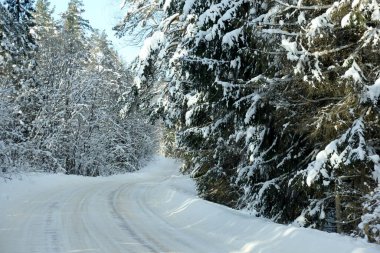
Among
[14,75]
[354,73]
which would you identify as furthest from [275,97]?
[14,75]

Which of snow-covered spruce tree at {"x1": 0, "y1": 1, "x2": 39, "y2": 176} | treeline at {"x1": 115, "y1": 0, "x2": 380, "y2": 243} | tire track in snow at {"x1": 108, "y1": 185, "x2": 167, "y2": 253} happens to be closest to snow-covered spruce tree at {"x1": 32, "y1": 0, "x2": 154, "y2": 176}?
snow-covered spruce tree at {"x1": 0, "y1": 1, "x2": 39, "y2": 176}

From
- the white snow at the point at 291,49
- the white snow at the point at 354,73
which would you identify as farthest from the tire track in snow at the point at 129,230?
the white snow at the point at 354,73

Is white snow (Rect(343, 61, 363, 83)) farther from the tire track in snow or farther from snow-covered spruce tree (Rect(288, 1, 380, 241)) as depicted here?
the tire track in snow

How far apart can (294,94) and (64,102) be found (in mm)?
28972

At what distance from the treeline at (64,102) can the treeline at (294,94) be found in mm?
13085

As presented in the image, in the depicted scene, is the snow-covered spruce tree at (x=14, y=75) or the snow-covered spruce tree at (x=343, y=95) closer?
the snow-covered spruce tree at (x=343, y=95)

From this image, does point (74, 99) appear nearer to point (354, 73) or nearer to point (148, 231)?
point (148, 231)

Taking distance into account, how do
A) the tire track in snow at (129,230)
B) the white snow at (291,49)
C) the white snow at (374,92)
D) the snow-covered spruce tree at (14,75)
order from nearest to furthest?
1. the white snow at (374,92)
2. the white snow at (291,49)
3. the tire track in snow at (129,230)
4. the snow-covered spruce tree at (14,75)

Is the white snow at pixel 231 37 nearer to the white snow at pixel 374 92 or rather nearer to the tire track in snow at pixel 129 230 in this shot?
the white snow at pixel 374 92

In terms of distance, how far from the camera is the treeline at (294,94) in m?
7.79

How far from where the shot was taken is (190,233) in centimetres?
1006

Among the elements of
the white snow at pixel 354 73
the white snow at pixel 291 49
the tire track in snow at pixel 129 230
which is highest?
the white snow at pixel 291 49

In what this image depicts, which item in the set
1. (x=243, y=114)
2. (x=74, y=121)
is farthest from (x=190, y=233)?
(x=74, y=121)

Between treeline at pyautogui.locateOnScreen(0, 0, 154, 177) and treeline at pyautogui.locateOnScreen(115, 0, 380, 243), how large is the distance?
13.1 meters
